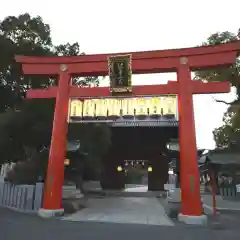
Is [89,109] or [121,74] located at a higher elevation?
[121,74]

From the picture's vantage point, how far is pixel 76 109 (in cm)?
1392

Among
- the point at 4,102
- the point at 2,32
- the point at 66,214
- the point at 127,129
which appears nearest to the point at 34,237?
the point at 66,214

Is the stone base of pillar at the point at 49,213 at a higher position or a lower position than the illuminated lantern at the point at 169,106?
lower

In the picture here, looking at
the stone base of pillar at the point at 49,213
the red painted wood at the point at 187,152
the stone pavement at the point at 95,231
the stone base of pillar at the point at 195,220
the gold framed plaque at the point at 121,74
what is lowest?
the stone pavement at the point at 95,231

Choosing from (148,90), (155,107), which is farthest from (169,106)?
(148,90)

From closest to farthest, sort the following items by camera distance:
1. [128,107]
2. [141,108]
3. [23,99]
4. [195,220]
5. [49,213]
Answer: [195,220]
[49,213]
[141,108]
[128,107]
[23,99]

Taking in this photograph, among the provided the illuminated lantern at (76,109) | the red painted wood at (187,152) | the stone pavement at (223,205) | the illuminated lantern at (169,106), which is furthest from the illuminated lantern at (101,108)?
the stone pavement at (223,205)

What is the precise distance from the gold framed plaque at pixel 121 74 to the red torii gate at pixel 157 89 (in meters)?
0.38

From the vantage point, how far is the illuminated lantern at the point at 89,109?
13.7 meters

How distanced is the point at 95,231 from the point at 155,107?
568 cm

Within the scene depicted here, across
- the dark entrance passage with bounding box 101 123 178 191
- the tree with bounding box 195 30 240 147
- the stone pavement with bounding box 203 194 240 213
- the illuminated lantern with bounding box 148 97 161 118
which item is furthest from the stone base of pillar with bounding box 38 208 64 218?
the dark entrance passage with bounding box 101 123 178 191

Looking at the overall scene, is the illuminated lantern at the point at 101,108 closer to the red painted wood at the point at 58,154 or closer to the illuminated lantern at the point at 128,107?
the illuminated lantern at the point at 128,107

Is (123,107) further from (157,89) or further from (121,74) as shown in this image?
(157,89)

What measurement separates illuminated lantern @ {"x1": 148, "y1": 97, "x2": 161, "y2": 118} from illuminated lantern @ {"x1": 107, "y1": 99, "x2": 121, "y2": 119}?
129cm
